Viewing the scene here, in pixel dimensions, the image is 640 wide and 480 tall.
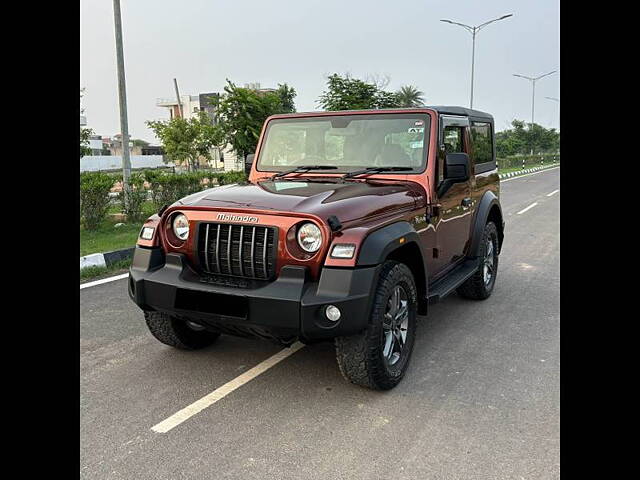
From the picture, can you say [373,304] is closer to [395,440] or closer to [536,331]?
[395,440]

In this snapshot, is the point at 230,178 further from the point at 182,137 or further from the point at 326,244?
the point at 182,137

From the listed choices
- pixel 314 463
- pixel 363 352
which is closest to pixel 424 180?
pixel 363 352

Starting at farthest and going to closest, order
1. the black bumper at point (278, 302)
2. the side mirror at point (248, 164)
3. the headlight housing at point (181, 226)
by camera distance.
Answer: the side mirror at point (248, 164), the headlight housing at point (181, 226), the black bumper at point (278, 302)

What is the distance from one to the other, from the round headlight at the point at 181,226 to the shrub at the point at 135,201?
7557 millimetres

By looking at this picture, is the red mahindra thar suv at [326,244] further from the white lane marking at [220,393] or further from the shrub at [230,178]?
the shrub at [230,178]

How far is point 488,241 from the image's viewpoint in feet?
20.4

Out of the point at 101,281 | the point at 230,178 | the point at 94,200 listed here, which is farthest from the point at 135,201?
the point at 101,281

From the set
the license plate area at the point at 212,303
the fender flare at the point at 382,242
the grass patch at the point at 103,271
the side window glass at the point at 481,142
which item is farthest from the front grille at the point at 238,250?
the grass patch at the point at 103,271

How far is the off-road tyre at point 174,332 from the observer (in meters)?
4.35

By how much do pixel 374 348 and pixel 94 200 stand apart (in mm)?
7800

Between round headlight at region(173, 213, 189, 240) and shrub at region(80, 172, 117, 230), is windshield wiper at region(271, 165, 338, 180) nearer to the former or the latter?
round headlight at region(173, 213, 189, 240)

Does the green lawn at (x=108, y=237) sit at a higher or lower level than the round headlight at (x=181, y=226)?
lower

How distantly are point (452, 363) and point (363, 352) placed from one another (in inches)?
42.1

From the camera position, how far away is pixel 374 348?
367cm
